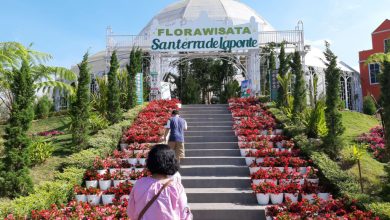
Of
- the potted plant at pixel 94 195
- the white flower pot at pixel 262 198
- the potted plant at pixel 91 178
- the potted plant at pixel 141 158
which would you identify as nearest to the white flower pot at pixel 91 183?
the potted plant at pixel 91 178

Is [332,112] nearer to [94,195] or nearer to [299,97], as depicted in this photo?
[299,97]

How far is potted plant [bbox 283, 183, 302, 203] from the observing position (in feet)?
24.0

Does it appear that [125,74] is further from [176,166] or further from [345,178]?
[176,166]

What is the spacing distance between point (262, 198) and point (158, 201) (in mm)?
4578

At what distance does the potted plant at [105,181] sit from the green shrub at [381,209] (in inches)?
214

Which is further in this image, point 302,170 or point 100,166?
point 100,166

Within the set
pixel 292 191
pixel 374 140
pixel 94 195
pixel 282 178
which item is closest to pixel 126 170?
pixel 94 195

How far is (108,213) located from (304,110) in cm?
909

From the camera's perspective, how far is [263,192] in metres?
7.23

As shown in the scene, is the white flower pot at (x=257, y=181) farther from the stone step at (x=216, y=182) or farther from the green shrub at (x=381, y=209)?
the green shrub at (x=381, y=209)

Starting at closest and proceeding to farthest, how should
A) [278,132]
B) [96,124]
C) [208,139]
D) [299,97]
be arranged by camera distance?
1. [208,139]
2. [278,132]
3. [96,124]
4. [299,97]

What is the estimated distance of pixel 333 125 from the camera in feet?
32.6

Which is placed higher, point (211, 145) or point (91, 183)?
point (211, 145)

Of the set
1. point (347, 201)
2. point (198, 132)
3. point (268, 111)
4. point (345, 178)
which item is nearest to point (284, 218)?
point (347, 201)
